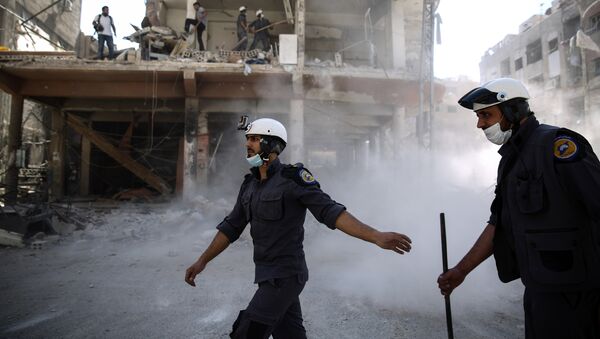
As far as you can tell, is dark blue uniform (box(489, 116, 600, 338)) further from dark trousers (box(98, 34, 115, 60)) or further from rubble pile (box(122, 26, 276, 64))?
dark trousers (box(98, 34, 115, 60))

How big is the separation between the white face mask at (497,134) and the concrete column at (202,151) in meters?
8.28

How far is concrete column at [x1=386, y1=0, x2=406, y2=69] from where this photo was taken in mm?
10875

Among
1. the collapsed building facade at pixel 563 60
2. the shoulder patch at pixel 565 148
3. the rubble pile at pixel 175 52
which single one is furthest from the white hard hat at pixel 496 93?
the collapsed building facade at pixel 563 60

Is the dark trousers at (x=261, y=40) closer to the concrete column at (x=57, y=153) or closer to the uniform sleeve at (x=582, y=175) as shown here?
the concrete column at (x=57, y=153)

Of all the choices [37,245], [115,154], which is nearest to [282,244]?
[37,245]

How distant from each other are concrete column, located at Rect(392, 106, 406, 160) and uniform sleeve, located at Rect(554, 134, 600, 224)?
9065 millimetres

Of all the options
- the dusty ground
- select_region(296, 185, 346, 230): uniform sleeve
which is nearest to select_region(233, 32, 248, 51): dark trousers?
the dusty ground

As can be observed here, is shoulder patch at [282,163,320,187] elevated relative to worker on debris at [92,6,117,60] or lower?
lower

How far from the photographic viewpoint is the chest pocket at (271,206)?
6.16 feet

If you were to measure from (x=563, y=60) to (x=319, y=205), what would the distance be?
2571 cm

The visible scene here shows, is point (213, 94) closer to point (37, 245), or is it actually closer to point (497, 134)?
point (37, 245)

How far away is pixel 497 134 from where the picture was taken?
5.47 feet

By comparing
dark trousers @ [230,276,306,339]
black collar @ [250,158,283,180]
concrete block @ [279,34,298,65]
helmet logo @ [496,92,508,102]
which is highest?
concrete block @ [279,34,298,65]

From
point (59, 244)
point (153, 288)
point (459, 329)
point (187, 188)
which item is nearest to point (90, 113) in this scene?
point (187, 188)
